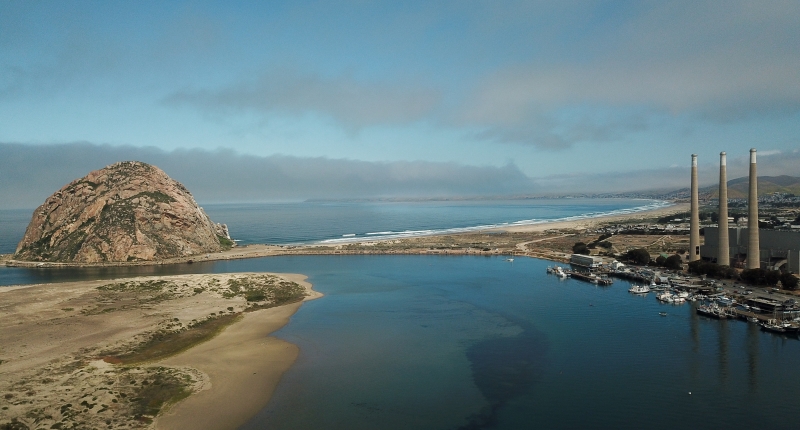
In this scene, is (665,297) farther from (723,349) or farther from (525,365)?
(525,365)

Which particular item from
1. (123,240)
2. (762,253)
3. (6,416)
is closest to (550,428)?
(6,416)

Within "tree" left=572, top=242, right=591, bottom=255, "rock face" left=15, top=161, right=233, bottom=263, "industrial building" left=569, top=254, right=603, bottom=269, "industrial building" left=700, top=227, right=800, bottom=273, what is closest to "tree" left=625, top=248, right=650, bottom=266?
"industrial building" left=569, top=254, right=603, bottom=269

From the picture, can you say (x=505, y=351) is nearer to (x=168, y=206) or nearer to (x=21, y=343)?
(x=21, y=343)

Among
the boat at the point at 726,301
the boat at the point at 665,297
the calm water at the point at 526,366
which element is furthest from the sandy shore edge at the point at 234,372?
the boat at the point at 726,301

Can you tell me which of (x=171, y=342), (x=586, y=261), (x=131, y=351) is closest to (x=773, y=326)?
(x=586, y=261)

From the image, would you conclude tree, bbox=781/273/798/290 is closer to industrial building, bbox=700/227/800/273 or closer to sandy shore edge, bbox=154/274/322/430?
industrial building, bbox=700/227/800/273

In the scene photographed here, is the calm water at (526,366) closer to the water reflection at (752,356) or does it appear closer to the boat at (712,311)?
the water reflection at (752,356)
